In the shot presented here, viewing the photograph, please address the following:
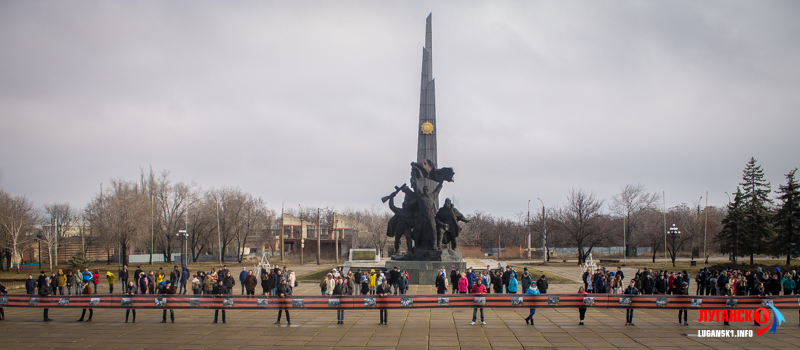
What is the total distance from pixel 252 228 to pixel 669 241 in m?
49.4

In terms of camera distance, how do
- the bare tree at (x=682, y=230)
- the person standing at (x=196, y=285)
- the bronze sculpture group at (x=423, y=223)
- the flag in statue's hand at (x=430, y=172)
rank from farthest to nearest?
the bare tree at (x=682, y=230) → the flag in statue's hand at (x=430, y=172) → the bronze sculpture group at (x=423, y=223) → the person standing at (x=196, y=285)

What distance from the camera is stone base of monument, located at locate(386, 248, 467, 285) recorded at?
25812 millimetres

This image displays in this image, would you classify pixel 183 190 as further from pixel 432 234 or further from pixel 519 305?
pixel 519 305

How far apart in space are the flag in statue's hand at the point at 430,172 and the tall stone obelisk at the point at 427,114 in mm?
2503

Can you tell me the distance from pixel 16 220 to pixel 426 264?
40485 mm

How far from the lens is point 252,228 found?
64.8 m

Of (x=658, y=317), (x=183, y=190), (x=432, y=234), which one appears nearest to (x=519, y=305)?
(x=658, y=317)

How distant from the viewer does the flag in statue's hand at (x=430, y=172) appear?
1141 inches

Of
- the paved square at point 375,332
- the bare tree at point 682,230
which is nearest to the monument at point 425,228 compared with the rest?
the paved square at point 375,332

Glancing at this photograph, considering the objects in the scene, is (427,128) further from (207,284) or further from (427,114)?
(207,284)

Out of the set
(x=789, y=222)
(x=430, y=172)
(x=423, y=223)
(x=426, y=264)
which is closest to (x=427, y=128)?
(x=430, y=172)

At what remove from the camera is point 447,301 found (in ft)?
45.9

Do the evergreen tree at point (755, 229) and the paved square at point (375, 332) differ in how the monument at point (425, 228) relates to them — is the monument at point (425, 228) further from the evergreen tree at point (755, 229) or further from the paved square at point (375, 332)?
the evergreen tree at point (755, 229)

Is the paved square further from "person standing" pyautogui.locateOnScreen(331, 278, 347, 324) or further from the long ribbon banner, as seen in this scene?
the long ribbon banner
